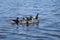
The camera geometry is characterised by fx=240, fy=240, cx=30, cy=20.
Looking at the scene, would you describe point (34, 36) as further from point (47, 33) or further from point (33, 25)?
point (33, 25)

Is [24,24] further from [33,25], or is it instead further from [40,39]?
[40,39]

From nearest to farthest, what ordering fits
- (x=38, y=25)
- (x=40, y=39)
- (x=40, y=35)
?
(x=40, y=39), (x=40, y=35), (x=38, y=25)

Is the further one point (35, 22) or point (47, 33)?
point (35, 22)

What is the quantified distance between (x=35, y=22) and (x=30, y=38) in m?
7.61

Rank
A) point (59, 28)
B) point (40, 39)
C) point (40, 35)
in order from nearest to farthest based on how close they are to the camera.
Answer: point (40, 39), point (40, 35), point (59, 28)

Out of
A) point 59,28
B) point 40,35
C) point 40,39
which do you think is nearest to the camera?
point 40,39

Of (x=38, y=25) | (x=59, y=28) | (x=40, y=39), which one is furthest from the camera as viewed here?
(x=38, y=25)

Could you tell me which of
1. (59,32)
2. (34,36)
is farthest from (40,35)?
(59,32)

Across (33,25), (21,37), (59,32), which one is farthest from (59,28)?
(21,37)

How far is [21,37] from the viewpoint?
22.6 m

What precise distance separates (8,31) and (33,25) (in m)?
4.26

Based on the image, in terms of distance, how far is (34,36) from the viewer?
→ 75.4ft

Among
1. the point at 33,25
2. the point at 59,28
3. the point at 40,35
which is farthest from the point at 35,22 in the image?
the point at 40,35

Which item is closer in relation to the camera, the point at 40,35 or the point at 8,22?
the point at 40,35
